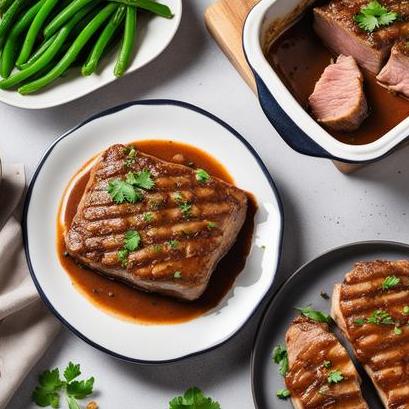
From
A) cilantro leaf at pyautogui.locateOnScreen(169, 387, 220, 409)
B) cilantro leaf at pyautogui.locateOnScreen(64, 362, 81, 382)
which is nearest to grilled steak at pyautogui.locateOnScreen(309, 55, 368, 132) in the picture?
cilantro leaf at pyautogui.locateOnScreen(169, 387, 220, 409)

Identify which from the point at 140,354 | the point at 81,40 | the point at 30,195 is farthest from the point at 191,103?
the point at 140,354

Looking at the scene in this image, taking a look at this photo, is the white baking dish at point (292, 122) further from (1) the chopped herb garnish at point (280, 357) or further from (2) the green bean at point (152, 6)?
(1) the chopped herb garnish at point (280, 357)

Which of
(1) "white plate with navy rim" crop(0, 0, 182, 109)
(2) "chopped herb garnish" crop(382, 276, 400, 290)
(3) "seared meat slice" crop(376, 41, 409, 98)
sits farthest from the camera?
(1) "white plate with navy rim" crop(0, 0, 182, 109)

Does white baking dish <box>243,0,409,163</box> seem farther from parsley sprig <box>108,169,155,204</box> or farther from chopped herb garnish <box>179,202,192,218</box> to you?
parsley sprig <box>108,169,155,204</box>

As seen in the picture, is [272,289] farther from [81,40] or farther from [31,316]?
[81,40]

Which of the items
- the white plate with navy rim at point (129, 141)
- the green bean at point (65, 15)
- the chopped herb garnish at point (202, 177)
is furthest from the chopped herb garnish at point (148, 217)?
the green bean at point (65, 15)

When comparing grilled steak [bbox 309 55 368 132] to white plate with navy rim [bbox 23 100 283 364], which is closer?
grilled steak [bbox 309 55 368 132]
